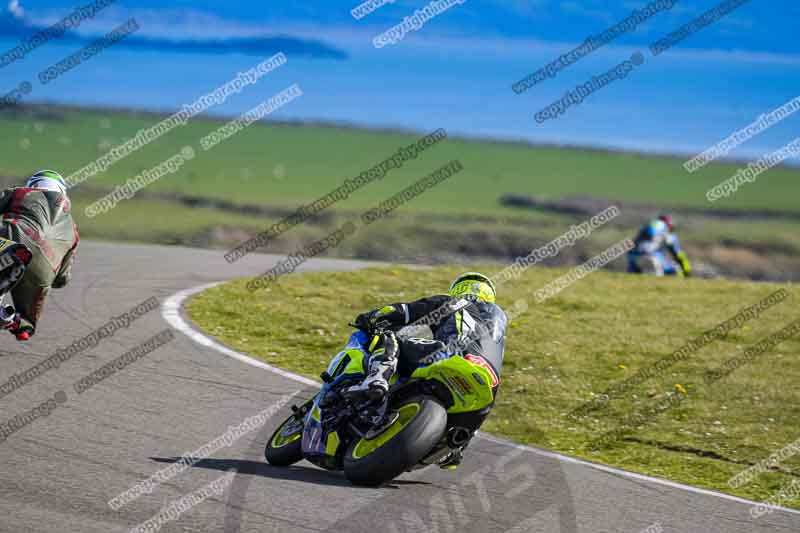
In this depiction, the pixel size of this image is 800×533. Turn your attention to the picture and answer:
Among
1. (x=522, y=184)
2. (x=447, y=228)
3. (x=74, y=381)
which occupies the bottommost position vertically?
(x=522, y=184)

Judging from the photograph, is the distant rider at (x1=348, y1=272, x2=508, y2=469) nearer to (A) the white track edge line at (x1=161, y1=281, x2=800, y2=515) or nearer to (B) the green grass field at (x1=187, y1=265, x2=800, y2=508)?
(A) the white track edge line at (x1=161, y1=281, x2=800, y2=515)

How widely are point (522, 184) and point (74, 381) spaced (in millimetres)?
A: 71057

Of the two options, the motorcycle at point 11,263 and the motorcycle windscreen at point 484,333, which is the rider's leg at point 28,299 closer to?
the motorcycle at point 11,263

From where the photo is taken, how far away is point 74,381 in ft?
34.7

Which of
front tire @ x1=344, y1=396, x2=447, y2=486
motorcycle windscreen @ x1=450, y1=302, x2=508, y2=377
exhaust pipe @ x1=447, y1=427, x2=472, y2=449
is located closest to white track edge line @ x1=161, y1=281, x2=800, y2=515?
motorcycle windscreen @ x1=450, y1=302, x2=508, y2=377

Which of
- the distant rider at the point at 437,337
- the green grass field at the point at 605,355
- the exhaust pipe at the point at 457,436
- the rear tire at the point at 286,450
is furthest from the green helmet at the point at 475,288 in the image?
the green grass field at the point at 605,355

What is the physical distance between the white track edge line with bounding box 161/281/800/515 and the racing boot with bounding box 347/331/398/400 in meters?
2.04

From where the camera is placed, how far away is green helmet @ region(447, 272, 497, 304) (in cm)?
930

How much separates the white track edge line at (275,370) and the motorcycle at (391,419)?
1599 millimetres

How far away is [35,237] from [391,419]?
4242 mm

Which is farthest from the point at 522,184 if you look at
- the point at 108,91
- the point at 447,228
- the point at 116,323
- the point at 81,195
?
the point at 116,323

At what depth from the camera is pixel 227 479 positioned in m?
8.12

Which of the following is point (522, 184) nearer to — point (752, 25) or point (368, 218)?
point (368, 218)

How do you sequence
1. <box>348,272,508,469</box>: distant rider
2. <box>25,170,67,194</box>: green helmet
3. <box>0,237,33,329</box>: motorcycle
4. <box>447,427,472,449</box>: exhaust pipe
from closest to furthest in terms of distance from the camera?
<box>447,427,472,449</box>: exhaust pipe < <box>348,272,508,469</box>: distant rider < <box>0,237,33,329</box>: motorcycle < <box>25,170,67,194</box>: green helmet
